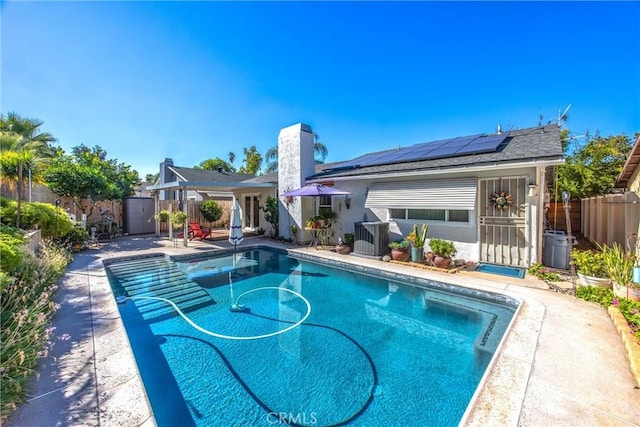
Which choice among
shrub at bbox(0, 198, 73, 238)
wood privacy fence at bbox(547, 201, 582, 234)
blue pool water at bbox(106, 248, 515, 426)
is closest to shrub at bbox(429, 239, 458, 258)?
blue pool water at bbox(106, 248, 515, 426)

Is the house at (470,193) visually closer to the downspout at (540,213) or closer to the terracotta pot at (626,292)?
the downspout at (540,213)

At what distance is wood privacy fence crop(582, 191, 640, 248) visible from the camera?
8823mm

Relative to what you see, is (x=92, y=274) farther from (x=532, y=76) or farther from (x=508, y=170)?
(x=532, y=76)

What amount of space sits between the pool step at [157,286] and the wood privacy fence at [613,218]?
46.3 feet

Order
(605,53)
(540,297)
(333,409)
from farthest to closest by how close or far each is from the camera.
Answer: (605,53)
(540,297)
(333,409)

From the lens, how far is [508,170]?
9.59 meters

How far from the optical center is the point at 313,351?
544 cm

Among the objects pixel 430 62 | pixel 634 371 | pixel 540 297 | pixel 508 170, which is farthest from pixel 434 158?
pixel 634 371

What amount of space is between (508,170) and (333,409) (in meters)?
9.99

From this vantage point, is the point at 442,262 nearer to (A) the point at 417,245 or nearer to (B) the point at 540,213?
(A) the point at 417,245

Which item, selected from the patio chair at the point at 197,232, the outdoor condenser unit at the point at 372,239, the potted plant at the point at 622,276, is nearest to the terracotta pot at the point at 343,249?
the outdoor condenser unit at the point at 372,239

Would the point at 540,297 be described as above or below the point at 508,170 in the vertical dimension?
below

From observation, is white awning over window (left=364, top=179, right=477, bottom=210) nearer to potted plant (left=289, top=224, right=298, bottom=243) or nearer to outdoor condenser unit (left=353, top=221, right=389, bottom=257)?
outdoor condenser unit (left=353, top=221, right=389, bottom=257)

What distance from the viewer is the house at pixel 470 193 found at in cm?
917
